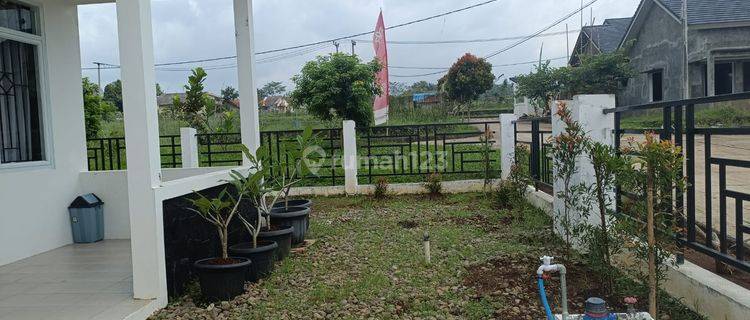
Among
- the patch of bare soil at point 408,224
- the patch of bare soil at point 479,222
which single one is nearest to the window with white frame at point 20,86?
the patch of bare soil at point 408,224

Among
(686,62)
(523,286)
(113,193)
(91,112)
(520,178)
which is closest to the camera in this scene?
(523,286)

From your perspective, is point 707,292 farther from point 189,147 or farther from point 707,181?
point 189,147

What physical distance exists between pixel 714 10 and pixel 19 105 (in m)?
18.8

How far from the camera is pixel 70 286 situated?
3555 millimetres

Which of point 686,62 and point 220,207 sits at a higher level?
point 686,62

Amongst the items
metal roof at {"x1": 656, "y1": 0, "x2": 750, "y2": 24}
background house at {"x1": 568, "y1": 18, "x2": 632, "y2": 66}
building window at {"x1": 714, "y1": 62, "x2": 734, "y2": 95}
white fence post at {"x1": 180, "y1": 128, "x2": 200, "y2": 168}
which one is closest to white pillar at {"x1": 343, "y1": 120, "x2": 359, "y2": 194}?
white fence post at {"x1": 180, "y1": 128, "x2": 200, "y2": 168}

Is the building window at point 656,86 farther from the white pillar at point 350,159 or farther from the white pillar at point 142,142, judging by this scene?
the white pillar at point 142,142

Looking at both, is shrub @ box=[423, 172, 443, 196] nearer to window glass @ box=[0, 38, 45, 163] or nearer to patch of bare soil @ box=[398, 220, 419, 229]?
patch of bare soil @ box=[398, 220, 419, 229]

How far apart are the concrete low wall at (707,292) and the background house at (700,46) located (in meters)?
16.0

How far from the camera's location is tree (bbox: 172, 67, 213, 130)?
11164mm

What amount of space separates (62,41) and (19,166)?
49.0 inches

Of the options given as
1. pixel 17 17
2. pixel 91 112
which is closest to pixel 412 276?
pixel 17 17

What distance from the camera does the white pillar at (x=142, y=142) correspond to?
3.13 metres

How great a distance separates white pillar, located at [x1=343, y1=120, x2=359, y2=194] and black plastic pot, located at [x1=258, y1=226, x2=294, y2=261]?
3.70 m
